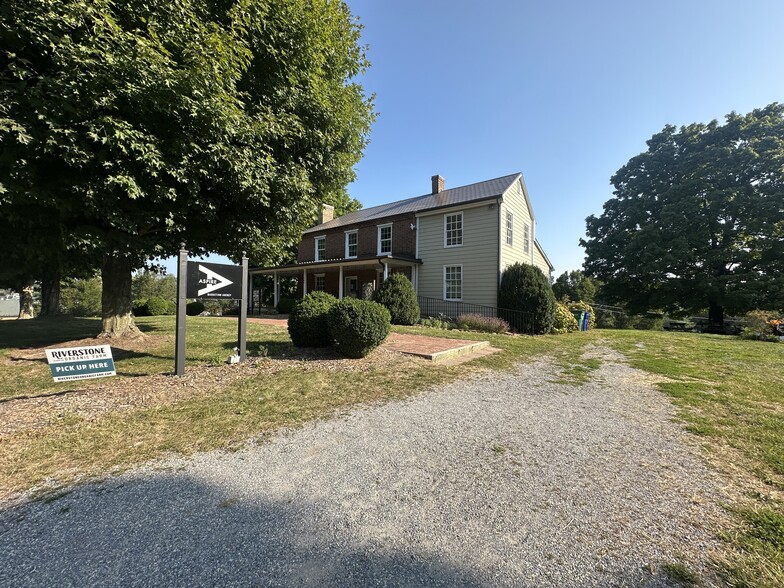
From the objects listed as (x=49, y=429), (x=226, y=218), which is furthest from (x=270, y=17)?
(x=49, y=429)

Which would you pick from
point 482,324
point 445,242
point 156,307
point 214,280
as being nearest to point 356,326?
point 214,280

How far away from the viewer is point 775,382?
19.6ft

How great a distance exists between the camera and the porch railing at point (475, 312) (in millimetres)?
13688

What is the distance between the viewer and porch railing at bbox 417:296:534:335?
13.7 meters

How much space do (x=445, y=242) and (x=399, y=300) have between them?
5114 mm

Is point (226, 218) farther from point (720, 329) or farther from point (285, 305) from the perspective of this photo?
point (720, 329)

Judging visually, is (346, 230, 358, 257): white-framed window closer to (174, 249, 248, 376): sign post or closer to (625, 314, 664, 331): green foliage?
(174, 249, 248, 376): sign post

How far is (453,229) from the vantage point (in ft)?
55.0

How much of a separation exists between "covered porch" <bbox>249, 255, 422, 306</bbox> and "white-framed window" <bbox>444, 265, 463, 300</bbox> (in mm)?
1664

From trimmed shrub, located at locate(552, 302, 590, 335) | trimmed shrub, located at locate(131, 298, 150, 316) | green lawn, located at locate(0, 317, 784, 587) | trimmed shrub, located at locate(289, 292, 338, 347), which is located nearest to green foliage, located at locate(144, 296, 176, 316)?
trimmed shrub, located at locate(131, 298, 150, 316)

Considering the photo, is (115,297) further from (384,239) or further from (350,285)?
(350,285)

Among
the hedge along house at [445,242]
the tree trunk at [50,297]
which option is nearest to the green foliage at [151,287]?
the tree trunk at [50,297]

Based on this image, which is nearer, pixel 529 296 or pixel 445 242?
pixel 529 296

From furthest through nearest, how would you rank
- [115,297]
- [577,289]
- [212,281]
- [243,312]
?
[577,289] < [115,297] < [243,312] < [212,281]
